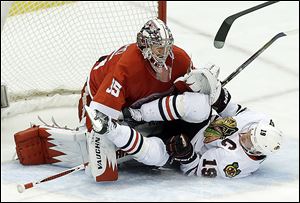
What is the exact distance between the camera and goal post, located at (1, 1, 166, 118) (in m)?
3.22

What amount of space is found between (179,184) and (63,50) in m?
1.13

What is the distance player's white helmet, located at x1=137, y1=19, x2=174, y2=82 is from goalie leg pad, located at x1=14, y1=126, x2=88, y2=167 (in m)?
0.36

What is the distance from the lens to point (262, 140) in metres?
2.37

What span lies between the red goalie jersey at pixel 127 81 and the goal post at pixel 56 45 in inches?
27.4

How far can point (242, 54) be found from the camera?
12.6ft

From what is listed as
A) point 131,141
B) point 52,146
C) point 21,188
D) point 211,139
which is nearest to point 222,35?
point 211,139

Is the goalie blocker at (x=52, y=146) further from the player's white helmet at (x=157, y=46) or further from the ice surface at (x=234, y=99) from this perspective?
the player's white helmet at (x=157, y=46)

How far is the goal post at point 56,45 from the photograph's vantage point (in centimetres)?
322

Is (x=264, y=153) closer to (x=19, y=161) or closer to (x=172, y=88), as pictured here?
(x=172, y=88)

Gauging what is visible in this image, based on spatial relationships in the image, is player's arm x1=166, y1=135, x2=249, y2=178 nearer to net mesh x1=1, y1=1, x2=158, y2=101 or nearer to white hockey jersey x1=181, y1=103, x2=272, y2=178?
white hockey jersey x1=181, y1=103, x2=272, y2=178

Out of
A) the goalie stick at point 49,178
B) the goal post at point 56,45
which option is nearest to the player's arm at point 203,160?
the goalie stick at point 49,178

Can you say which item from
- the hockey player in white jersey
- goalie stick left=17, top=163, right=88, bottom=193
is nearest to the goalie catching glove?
the hockey player in white jersey

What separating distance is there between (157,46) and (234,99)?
1.00m

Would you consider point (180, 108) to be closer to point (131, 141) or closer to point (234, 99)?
point (131, 141)
